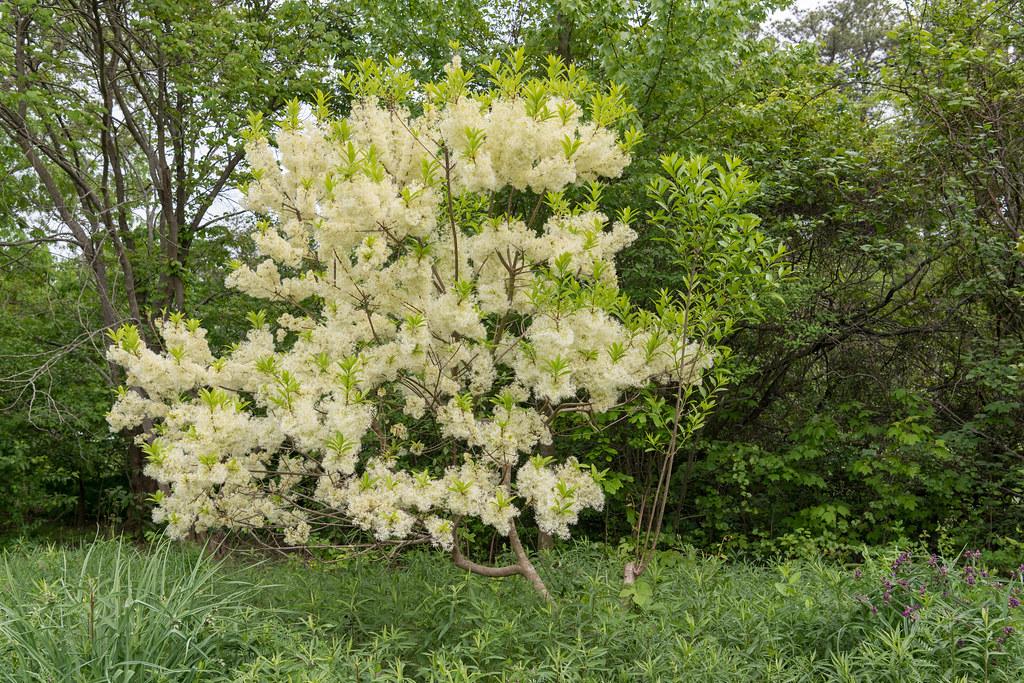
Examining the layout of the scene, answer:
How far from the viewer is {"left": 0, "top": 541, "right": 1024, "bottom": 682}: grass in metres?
2.90

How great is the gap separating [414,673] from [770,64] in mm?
5539

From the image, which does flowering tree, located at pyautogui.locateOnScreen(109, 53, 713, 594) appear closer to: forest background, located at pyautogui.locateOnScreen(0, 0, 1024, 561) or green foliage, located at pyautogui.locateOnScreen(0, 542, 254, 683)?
green foliage, located at pyautogui.locateOnScreen(0, 542, 254, 683)

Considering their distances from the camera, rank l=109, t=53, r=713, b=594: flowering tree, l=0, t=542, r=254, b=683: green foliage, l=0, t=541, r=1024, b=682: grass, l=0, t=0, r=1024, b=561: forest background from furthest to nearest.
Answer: l=0, t=0, r=1024, b=561: forest background, l=109, t=53, r=713, b=594: flowering tree, l=0, t=541, r=1024, b=682: grass, l=0, t=542, r=254, b=683: green foliage

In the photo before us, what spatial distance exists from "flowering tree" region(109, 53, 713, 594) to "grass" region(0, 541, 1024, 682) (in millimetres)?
383

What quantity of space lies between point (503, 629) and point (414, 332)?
136cm

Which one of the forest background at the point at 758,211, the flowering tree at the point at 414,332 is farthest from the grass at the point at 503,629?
the forest background at the point at 758,211

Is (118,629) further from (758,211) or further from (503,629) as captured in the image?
(758,211)

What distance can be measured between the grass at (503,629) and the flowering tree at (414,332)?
0.38 meters

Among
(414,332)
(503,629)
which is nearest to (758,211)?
(414,332)

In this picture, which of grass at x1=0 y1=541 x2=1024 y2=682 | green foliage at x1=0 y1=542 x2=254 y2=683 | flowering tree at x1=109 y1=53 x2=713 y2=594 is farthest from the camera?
flowering tree at x1=109 y1=53 x2=713 y2=594

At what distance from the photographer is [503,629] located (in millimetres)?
3316

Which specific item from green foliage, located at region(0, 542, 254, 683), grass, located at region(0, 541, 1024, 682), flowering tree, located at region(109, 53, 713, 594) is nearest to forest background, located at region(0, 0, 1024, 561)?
grass, located at region(0, 541, 1024, 682)

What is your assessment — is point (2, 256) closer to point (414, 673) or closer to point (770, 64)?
point (414, 673)

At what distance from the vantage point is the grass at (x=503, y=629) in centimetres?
290
